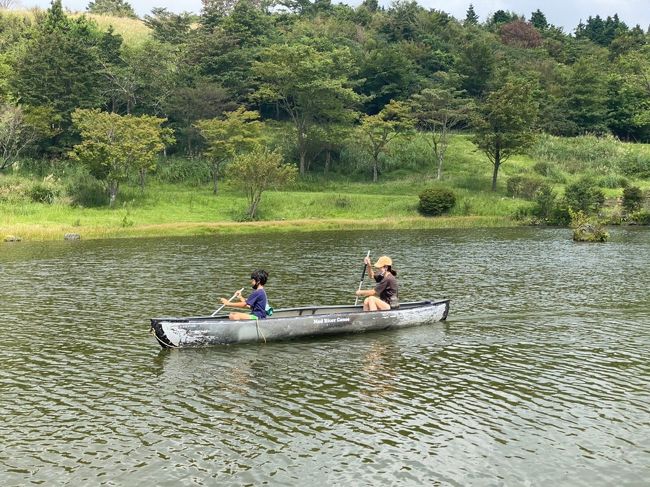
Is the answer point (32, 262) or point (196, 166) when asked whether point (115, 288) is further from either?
point (196, 166)

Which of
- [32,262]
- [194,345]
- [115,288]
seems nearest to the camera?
[194,345]

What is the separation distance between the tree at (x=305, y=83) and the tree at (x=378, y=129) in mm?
5018

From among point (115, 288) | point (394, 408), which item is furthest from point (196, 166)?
point (394, 408)

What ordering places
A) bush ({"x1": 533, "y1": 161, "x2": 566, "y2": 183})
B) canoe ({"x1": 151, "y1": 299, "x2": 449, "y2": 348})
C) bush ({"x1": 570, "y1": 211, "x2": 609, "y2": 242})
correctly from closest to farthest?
canoe ({"x1": 151, "y1": 299, "x2": 449, "y2": 348}) < bush ({"x1": 570, "y1": 211, "x2": 609, "y2": 242}) < bush ({"x1": 533, "y1": 161, "x2": 566, "y2": 183})

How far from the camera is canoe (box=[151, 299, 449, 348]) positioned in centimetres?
1919

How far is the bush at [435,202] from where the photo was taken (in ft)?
204

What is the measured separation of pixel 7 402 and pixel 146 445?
466 cm

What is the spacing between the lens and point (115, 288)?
3006 cm

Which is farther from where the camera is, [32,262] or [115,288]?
[32,262]

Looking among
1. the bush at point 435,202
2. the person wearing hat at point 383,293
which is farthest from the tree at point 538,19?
the person wearing hat at point 383,293

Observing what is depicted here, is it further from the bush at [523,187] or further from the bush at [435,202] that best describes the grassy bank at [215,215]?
the bush at [523,187]

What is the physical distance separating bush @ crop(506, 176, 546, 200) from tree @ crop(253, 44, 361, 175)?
22.4m

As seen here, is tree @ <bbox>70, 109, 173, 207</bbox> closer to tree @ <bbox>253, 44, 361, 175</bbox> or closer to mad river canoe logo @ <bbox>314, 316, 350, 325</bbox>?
tree @ <bbox>253, 44, 361, 175</bbox>

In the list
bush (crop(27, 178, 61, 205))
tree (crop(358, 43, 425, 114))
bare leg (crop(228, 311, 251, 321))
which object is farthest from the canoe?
tree (crop(358, 43, 425, 114))
